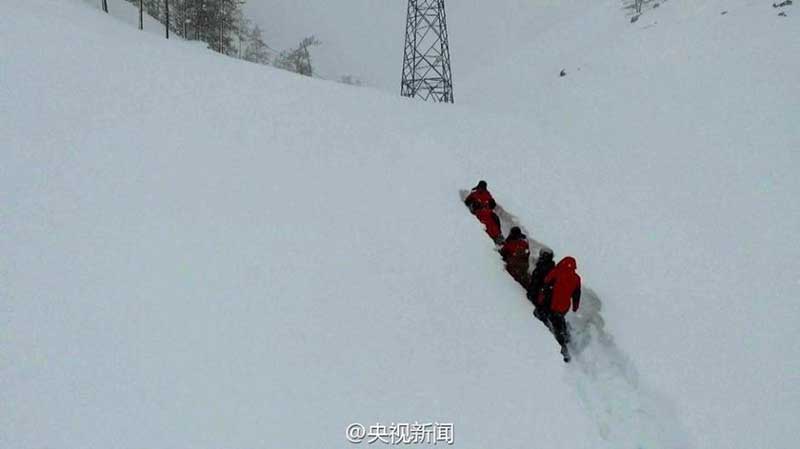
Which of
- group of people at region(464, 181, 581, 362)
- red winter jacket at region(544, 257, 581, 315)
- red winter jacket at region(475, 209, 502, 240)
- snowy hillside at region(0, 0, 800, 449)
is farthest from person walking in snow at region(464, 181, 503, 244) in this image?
red winter jacket at region(544, 257, 581, 315)

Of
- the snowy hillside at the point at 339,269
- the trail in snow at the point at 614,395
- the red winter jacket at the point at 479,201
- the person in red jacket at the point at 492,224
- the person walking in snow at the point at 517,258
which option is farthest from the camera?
the red winter jacket at the point at 479,201

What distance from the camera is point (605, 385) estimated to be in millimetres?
5316

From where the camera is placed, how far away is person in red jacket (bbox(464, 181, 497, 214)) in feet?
28.1

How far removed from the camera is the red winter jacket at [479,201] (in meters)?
8.56

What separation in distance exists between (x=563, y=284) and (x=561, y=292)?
114 mm

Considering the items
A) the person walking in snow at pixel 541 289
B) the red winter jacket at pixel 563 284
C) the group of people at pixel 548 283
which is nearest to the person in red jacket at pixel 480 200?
the group of people at pixel 548 283

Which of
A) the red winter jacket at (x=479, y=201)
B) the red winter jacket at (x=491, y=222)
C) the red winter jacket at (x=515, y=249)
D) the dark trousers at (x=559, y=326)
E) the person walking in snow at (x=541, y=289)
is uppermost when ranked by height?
the red winter jacket at (x=479, y=201)

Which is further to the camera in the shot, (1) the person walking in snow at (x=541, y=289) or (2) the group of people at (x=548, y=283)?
(1) the person walking in snow at (x=541, y=289)

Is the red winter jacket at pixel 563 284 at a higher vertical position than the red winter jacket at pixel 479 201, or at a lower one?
lower

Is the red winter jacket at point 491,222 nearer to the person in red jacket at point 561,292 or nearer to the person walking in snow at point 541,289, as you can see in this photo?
the person walking in snow at point 541,289

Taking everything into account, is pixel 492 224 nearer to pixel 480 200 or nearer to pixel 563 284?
pixel 480 200

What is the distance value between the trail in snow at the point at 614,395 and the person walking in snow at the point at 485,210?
6.85 ft

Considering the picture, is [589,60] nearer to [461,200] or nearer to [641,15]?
[641,15]

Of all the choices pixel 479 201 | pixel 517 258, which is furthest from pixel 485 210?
pixel 517 258
